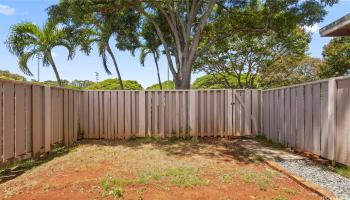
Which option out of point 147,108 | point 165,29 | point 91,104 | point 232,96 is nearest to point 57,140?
point 91,104

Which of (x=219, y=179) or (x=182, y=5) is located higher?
(x=182, y=5)

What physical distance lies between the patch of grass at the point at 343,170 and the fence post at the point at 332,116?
19 centimetres

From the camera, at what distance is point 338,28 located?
5.38 metres

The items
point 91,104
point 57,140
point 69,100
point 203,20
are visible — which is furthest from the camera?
point 203,20

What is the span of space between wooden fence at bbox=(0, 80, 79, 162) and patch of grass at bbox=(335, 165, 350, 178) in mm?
5716

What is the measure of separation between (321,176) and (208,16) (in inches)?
347

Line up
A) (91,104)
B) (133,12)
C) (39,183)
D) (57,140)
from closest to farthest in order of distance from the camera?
(39,183)
(57,140)
(91,104)
(133,12)

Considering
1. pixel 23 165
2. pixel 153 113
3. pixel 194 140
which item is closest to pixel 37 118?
pixel 23 165

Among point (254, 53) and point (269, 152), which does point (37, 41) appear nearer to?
point (269, 152)

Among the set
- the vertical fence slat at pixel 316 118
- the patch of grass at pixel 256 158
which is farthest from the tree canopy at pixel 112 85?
the vertical fence slat at pixel 316 118

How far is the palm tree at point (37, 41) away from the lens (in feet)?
37.9

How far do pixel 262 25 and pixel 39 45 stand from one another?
9367 mm

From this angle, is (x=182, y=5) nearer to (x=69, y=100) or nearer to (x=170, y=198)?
(x=69, y=100)

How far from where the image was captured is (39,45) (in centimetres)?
1198
